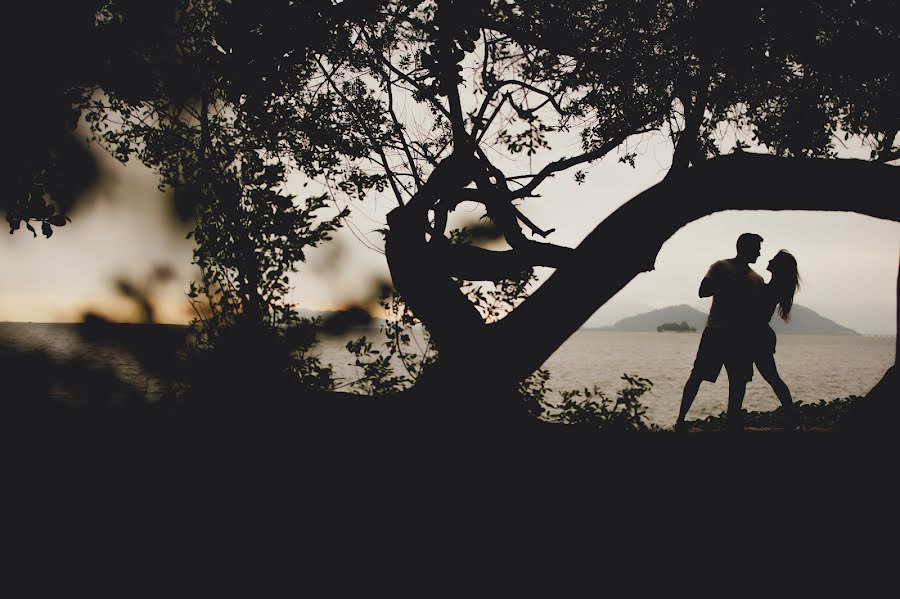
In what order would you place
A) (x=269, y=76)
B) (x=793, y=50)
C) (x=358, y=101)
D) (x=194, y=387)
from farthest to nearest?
(x=358, y=101) < (x=793, y=50) < (x=194, y=387) < (x=269, y=76)

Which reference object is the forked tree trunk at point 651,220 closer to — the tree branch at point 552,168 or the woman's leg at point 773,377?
the tree branch at point 552,168

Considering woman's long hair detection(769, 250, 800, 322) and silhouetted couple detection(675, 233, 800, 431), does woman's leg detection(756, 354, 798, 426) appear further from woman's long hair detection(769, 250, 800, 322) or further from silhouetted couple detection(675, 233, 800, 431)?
woman's long hair detection(769, 250, 800, 322)

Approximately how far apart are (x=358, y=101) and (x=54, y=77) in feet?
15.4

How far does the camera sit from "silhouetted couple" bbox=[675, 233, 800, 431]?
21.6 ft

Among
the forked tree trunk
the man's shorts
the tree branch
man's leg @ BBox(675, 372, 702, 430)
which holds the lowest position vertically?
man's leg @ BBox(675, 372, 702, 430)

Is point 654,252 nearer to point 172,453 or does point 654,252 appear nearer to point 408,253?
point 408,253

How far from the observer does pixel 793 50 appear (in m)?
6.20

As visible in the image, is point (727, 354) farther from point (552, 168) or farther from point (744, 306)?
point (552, 168)

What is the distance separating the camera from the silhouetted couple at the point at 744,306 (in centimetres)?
660

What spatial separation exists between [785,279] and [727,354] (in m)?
1.10

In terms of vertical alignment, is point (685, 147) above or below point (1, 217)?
above

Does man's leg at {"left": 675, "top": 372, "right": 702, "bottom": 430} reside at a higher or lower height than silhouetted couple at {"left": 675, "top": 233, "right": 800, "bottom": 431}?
lower

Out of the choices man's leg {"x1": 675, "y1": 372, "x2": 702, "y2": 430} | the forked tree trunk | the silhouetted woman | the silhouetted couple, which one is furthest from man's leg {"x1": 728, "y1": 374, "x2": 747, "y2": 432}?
the forked tree trunk

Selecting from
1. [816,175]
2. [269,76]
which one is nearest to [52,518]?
[269,76]
